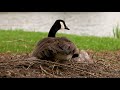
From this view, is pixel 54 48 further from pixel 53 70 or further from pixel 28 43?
pixel 28 43

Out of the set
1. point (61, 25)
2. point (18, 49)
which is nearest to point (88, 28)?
point (18, 49)

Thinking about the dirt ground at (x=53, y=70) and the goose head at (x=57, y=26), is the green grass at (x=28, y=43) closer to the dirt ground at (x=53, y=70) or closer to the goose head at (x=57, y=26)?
the goose head at (x=57, y=26)

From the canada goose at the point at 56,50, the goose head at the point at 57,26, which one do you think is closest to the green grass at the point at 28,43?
the goose head at the point at 57,26

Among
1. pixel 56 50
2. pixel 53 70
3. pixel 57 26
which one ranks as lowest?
pixel 53 70

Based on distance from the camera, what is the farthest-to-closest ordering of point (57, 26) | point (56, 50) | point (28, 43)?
1. point (28, 43)
2. point (57, 26)
3. point (56, 50)

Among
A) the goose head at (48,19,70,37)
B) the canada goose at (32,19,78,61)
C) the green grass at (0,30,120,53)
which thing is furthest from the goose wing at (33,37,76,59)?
the green grass at (0,30,120,53)

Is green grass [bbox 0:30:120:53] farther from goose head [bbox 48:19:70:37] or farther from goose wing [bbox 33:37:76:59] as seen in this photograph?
goose wing [bbox 33:37:76:59]

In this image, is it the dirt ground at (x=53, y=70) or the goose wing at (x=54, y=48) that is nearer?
the dirt ground at (x=53, y=70)

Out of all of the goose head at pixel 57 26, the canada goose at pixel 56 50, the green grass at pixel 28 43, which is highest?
the goose head at pixel 57 26

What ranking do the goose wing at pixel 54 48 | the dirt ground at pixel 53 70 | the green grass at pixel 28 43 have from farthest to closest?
the green grass at pixel 28 43, the goose wing at pixel 54 48, the dirt ground at pixel 53 70

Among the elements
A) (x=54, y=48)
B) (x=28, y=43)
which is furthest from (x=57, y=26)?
(x=28, y=43)

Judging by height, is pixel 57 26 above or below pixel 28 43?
above

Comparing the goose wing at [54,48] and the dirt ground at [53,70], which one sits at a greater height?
the goose wing at [54,48]
